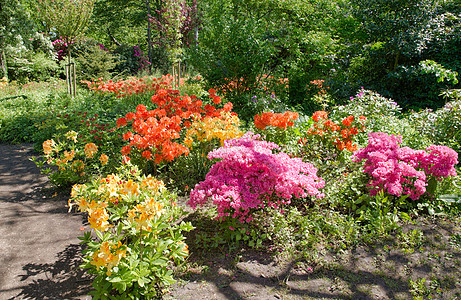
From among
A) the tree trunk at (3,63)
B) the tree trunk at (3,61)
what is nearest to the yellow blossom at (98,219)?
the tree trunk at (3,61)

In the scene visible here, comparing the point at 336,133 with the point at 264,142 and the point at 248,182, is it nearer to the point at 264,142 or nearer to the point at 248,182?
the point at 264,142

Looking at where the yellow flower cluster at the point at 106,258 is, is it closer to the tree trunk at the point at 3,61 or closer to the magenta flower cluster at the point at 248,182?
the magenta flower cluster at the point at 248,182

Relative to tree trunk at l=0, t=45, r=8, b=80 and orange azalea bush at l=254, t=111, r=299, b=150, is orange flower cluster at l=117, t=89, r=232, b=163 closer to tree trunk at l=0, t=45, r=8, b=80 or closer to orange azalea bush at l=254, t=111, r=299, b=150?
orange azalea bush at l=254, t=111, r=299, b=150

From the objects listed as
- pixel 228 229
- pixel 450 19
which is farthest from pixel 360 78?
pixel 228 229

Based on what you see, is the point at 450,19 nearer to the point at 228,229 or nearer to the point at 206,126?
the point at 206,126

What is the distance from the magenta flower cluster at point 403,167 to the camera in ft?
9.66

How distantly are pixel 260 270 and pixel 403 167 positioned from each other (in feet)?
5.97

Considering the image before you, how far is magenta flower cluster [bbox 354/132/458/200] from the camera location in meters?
2.94

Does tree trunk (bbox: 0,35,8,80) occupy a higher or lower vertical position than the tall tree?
lower

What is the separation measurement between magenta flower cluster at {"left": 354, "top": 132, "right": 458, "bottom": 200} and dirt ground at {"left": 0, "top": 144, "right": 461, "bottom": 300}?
1.43 feet

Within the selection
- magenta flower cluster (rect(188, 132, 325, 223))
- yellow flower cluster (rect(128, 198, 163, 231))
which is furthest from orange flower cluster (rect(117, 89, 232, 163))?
yellow flower cluster (rect(128, 198, 163, 231))

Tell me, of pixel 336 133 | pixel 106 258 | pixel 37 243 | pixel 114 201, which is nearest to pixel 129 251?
pixel 106 258

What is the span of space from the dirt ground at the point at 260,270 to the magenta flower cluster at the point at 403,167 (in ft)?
1.43

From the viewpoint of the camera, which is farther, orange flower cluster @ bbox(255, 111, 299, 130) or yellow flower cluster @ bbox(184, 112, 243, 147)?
orange flower cluster @ bbox(255, 111, 299, 130)
